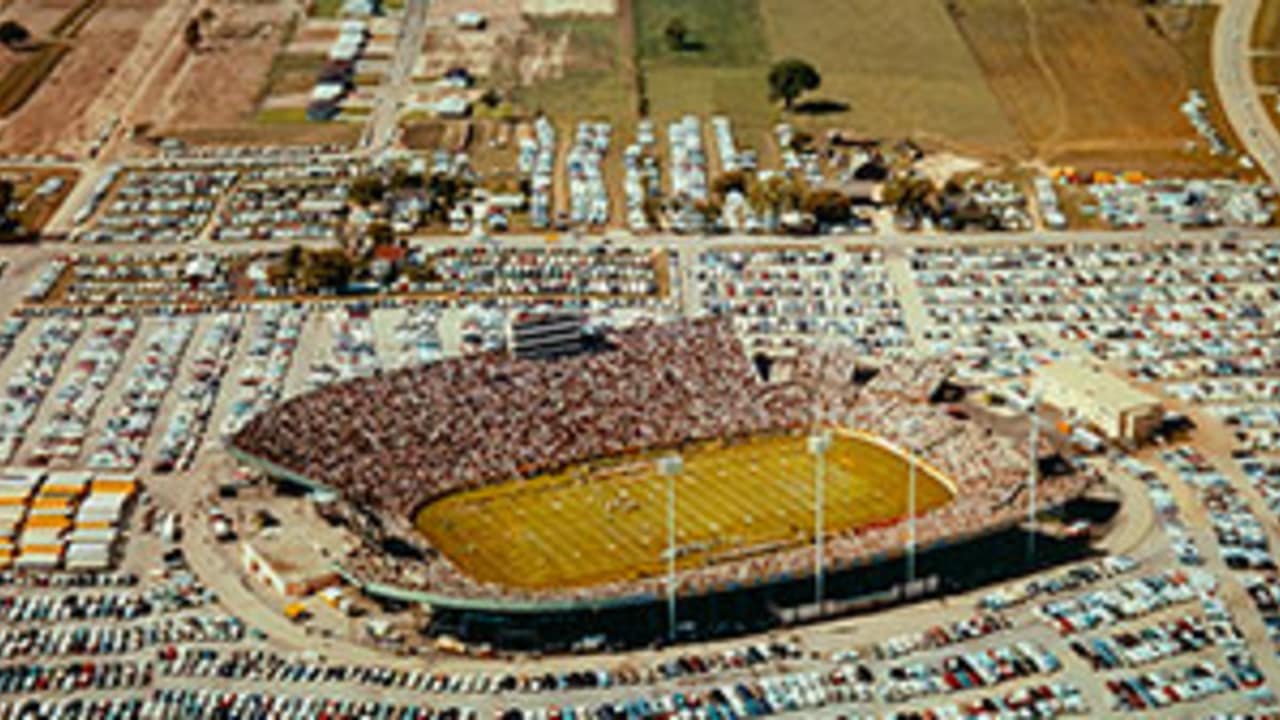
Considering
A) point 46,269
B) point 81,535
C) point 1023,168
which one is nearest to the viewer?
point 81,535

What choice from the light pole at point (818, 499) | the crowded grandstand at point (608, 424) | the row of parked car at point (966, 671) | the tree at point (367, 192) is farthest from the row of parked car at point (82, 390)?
the row of parked car at point (966, 671)

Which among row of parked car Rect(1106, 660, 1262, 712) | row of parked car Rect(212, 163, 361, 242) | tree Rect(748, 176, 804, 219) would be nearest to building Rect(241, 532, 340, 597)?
row of parked car Rect(1106, 660, 1262, 712)

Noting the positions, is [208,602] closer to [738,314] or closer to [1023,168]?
[738,314]

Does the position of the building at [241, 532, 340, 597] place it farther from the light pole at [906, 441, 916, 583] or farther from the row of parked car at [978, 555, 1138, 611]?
the row of parked car at [978, 555, 1138, 611]

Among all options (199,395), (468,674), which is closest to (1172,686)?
(468,674)

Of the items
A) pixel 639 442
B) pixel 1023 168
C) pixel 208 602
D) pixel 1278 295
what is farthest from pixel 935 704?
pixel 1023 168

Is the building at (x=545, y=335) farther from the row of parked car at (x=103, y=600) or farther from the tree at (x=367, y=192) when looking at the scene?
the tree at (x=367, y=192)
